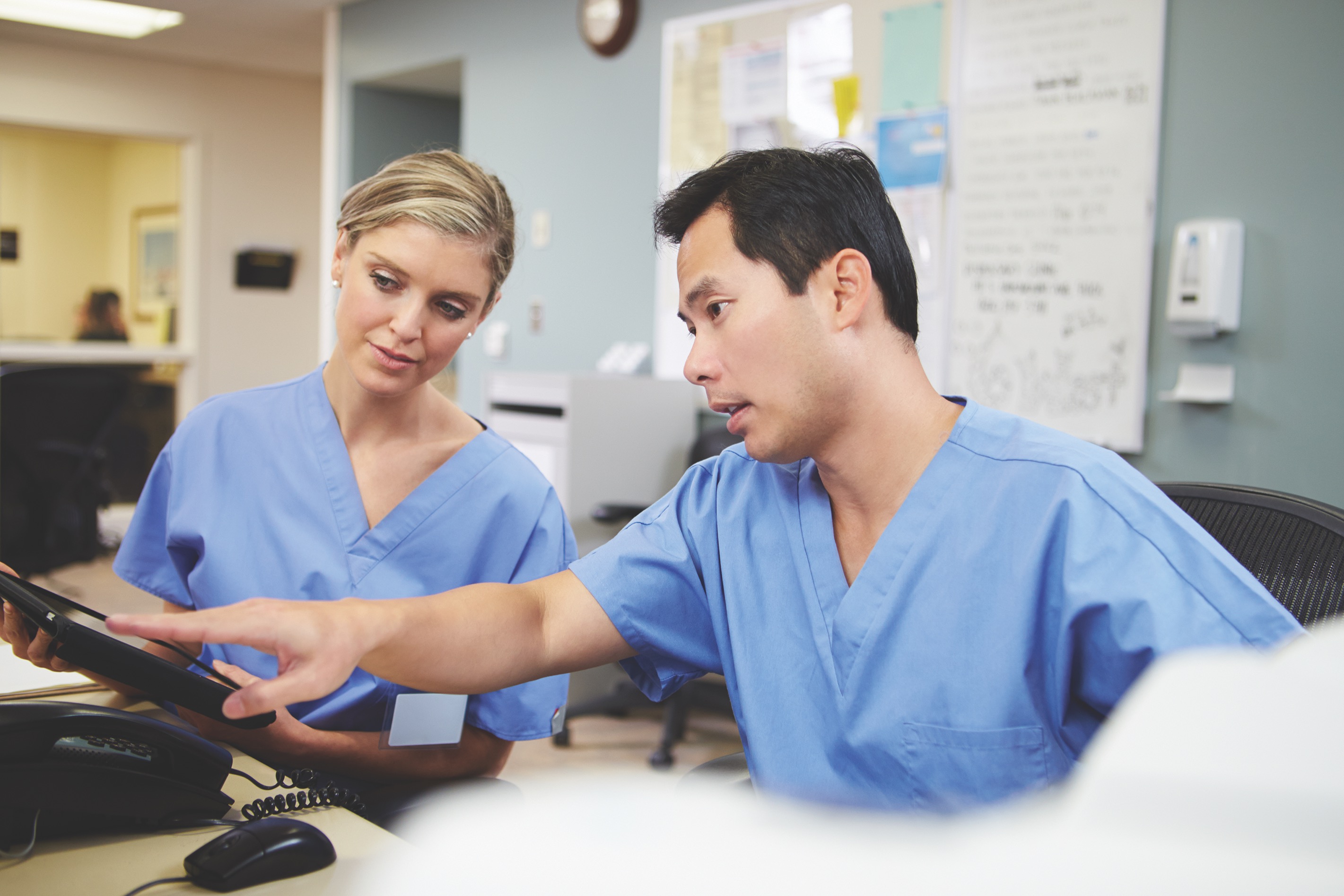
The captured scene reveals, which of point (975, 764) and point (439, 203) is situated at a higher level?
point (439, 203)

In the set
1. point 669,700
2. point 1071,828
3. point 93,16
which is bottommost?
point 669,700

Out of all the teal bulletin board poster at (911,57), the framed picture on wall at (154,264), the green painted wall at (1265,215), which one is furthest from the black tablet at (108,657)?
the framed picture on wall at (154,264)

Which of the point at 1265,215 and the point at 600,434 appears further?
the point at 600,434

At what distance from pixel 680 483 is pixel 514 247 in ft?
1.36

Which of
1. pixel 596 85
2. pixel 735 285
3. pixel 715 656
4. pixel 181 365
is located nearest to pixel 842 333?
pixel 735 285

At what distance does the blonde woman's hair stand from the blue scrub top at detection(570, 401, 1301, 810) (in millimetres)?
442

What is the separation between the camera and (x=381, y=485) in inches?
53.2

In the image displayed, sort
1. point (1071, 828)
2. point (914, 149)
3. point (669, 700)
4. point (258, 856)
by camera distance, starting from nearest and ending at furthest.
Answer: point (1071, 828) < point (258, 856) < point (914, 149) < point (669, 700)

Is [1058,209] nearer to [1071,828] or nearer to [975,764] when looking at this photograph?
[975,764]

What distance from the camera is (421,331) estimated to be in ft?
4.25

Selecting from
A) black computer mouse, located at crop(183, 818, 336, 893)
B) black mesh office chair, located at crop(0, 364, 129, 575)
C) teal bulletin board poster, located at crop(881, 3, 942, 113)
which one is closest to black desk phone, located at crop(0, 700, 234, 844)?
black computer mouse, located at crop(183, 818, 336, 893)

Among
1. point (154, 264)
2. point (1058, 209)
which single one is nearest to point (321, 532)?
point (1058, 209)

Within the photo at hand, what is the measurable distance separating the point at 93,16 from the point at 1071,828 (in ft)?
21.4

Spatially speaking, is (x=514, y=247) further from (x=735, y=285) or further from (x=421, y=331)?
(x=735, y=285)
